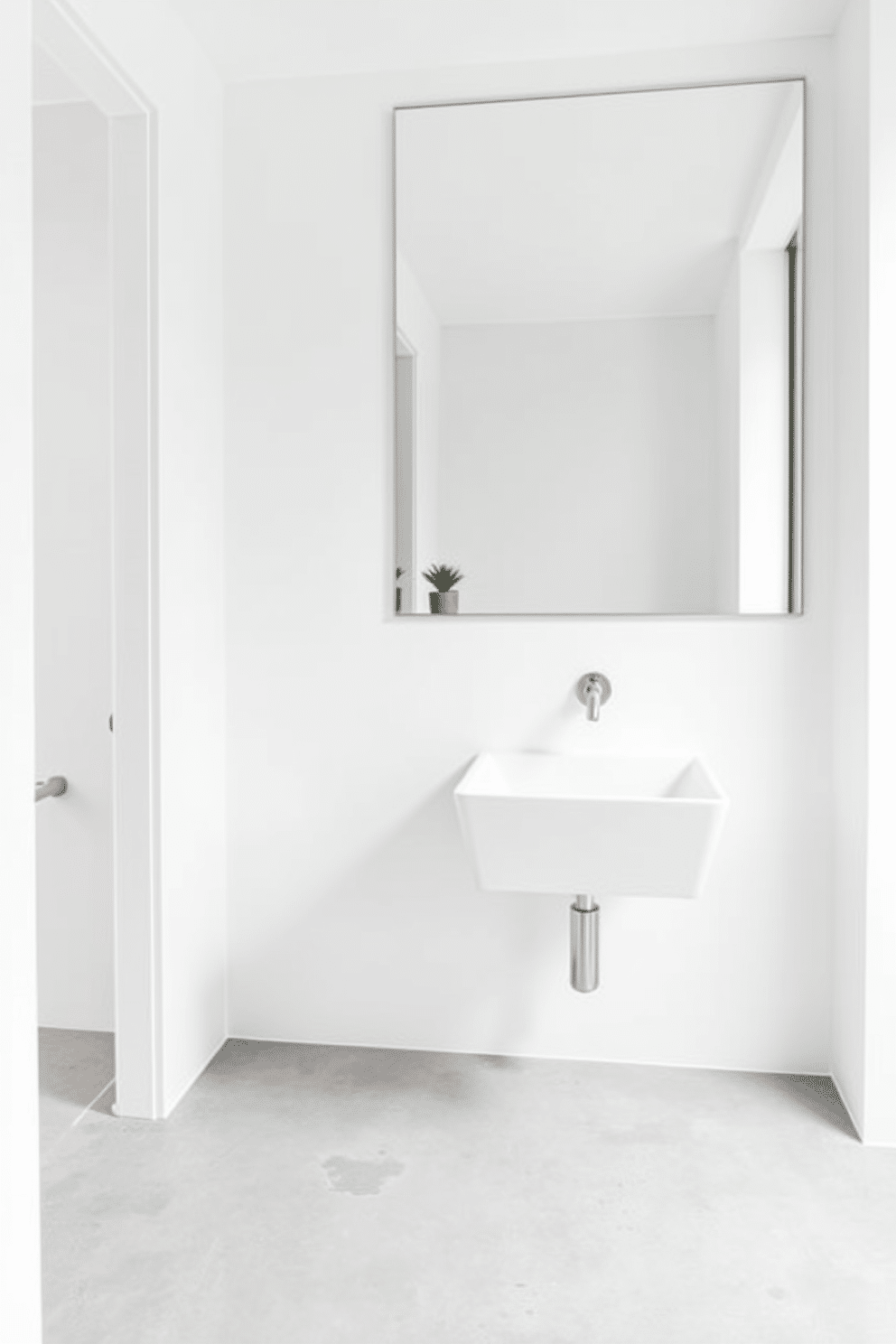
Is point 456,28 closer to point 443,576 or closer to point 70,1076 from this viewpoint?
point 443,576

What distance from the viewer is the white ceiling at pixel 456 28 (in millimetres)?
2238

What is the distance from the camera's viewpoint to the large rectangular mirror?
2422mm

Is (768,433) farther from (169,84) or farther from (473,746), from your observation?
(169,84)

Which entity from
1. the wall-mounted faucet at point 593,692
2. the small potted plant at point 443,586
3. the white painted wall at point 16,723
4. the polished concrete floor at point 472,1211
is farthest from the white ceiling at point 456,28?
the polished concrete floor at point 472,1211

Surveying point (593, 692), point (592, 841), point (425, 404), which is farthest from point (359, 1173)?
point (425, 404)

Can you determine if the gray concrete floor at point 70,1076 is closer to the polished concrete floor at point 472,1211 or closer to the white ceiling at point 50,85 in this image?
the polished concrete floor at point 472,1211

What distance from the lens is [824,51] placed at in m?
2.37

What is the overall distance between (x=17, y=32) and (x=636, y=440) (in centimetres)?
154

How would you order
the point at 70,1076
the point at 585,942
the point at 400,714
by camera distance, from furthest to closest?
the point at 400,714
the point at 70,1076
the point at 585,942

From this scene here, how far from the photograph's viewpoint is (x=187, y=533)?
237 centimetres

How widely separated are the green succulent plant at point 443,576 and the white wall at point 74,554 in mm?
824

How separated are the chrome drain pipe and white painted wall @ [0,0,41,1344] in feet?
4.17

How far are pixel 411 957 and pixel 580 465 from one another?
50.1 inches

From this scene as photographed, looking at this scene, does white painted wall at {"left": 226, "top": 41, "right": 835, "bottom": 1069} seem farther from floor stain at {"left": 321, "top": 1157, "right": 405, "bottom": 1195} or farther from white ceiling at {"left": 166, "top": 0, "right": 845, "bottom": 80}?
floor stain at {"left": 321, "top": 1157, "right": 405, "bottom": 1195}
